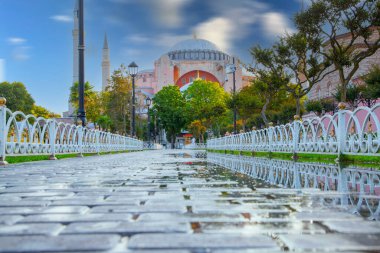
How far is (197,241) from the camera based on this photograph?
1.72 m

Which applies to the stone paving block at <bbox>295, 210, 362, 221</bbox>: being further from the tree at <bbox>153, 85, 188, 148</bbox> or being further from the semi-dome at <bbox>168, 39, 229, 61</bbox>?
the semi-dome at <bbox>168, 39, 229, 61</bbox>

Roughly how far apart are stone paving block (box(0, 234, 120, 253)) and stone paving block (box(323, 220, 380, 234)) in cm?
101

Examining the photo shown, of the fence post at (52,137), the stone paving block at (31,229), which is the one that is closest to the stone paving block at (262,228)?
the stone paving block at (31,229)

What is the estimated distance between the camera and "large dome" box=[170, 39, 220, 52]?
373 feet

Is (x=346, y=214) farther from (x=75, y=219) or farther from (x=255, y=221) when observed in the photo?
(x=75, y=219)

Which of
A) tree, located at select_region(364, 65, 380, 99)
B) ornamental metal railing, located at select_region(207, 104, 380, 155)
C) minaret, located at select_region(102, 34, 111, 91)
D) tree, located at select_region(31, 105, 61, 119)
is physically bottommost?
ornamental metal railing, located at select_region(207, 104, 380, 155)

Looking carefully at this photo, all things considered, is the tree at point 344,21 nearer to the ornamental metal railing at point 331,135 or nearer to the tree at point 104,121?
the ornamental metal railing at point 331,135

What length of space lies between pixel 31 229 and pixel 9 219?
38 centimetres

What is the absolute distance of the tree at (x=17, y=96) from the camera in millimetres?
58500

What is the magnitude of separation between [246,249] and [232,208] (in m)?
1.01

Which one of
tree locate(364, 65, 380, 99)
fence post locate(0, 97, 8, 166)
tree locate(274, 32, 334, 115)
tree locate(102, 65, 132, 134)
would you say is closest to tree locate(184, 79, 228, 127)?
tree locate(102, 65, 132, 134)

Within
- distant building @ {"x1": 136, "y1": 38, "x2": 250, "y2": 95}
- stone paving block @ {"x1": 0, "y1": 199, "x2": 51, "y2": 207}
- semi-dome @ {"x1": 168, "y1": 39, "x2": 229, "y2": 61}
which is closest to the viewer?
stone paving block @ {"x1": 0, "y1": 199, "x2": 51, "y2": 207}

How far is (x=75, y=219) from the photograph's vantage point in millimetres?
2268

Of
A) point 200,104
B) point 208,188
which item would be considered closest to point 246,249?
point 208,188
